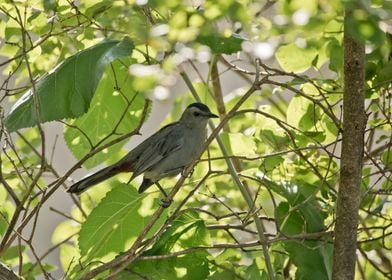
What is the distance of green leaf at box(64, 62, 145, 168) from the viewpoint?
2.36 meters

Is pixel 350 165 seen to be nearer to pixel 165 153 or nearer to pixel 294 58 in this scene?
pixel 294 58

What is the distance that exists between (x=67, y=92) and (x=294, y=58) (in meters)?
0.72

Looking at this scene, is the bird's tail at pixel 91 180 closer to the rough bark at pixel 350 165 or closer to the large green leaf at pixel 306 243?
the large green leaf at pixel 306 243

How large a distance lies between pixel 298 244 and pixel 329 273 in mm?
109

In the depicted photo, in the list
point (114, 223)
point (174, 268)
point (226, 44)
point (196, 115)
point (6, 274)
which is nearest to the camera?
point (226, 44)

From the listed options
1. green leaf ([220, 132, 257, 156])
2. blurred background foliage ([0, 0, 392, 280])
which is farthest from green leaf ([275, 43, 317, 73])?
green leaf ([220, 132, 257, 156])

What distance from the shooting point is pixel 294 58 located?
234cm

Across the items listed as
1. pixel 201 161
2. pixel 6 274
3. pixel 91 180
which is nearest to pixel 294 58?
pixel 201 161

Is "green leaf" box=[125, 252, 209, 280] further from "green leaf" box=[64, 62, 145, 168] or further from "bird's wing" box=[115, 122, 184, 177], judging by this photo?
"bird's wing" box=[115, 122, 184, 177]

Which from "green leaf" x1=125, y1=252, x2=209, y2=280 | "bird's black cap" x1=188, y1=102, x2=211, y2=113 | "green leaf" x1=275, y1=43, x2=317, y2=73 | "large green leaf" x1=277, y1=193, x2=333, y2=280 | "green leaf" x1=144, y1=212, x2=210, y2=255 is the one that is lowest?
"green leaf" x1=125, y1=252, x2=209, y2=280

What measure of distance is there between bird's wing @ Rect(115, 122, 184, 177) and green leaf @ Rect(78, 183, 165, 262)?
0.38 meters

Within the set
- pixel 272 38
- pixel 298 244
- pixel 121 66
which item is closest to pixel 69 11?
pixel 121 66

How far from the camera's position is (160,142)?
2.83 metres

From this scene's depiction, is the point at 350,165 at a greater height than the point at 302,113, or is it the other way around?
the point at 302,113
